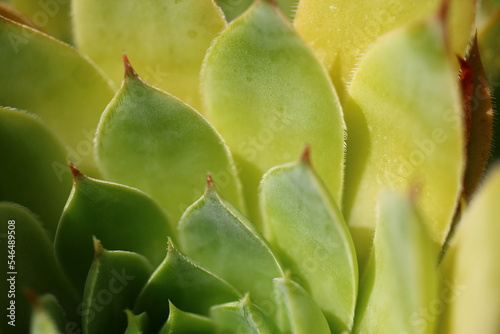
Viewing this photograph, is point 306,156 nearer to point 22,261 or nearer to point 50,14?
point 22,261

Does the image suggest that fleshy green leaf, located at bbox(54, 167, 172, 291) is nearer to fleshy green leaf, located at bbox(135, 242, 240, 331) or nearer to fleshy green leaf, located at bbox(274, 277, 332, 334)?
fleshy green leaf, located at bbox(135, 242, 240, 331)

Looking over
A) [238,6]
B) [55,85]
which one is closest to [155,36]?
[55,85]

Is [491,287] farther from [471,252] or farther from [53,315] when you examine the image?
[53,315]

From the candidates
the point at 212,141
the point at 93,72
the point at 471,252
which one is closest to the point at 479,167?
the point at 471,252

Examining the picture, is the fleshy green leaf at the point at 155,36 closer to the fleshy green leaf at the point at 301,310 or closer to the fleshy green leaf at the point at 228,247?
the fleshy green leaf at the point at 228,247

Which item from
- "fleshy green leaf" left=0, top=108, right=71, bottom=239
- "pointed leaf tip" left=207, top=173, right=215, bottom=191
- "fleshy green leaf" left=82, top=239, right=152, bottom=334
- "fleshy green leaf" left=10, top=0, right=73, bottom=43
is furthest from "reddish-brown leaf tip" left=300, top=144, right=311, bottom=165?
"fleshy green leaf" left=10, top=0, right=73, bottom=43

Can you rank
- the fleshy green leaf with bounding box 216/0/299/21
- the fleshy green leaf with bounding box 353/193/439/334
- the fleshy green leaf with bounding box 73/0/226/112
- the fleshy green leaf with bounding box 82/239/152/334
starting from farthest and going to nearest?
the fleshy green leaf with bounding box 216/0/299/21, the fleshy green leaf with bounding box 73/0/226/112, the fleshy green leaf with bounding box 82/239/152/334, the fleshy green leaf with bounding box 353/193/439/334
